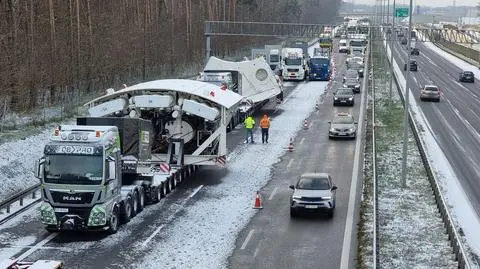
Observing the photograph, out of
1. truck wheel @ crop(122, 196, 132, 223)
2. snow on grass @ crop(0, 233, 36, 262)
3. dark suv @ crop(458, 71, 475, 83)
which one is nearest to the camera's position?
snow on grass @ crop(0, 233, 36, 262)

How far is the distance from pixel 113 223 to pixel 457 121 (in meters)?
32.2

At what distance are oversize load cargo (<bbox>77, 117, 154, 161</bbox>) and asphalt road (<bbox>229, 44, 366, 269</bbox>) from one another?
4746 millimetres

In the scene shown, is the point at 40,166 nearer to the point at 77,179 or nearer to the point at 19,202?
the point at 77,179

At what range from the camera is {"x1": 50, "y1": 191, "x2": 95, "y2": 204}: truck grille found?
69.0 feet

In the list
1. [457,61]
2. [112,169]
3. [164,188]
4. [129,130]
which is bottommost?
[457,61]

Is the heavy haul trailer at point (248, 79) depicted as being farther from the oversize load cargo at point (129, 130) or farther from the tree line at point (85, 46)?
the oversize load cargo at point (129, 130)

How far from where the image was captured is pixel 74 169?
69.3ft

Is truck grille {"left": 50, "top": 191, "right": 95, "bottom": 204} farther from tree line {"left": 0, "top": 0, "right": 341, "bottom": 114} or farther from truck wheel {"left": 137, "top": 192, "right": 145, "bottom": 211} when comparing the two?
tree line {"left": 0, "top": 0, "right": 341, "bottom": 114}

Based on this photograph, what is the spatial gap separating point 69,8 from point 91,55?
341cm

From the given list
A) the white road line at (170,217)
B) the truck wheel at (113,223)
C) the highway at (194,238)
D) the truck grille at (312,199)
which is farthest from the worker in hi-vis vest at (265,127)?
the truck wheel at (113,223)

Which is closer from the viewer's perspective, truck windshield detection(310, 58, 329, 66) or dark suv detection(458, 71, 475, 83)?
truck windshield detection(310, 58, 329, 66)

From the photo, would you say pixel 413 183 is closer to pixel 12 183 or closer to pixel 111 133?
pixel 111 133

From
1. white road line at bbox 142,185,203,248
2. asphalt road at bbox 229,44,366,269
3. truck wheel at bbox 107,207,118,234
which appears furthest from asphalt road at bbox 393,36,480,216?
truck wheel at bbox 107,207,118,234

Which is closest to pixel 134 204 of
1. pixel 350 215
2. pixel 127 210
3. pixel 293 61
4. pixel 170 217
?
pixel 127 210
